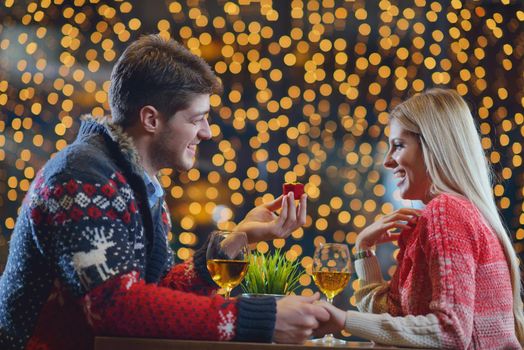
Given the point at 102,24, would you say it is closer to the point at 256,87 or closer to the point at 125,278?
the point at 256,87

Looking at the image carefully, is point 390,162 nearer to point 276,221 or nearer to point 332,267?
point 276,221

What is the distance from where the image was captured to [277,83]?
3549 mm

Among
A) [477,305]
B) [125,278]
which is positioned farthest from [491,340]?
[125,278]

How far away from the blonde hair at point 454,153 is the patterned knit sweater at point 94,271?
0.64 m

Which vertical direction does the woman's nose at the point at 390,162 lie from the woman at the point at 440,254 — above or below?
above

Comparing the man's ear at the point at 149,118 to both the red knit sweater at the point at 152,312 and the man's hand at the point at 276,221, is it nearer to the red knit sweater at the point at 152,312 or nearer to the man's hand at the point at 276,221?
the man's hand at the point at 276,221

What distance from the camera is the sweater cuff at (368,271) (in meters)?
1.83

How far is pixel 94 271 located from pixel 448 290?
26.1 inches

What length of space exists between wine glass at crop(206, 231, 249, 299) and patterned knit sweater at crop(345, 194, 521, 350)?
243 mm

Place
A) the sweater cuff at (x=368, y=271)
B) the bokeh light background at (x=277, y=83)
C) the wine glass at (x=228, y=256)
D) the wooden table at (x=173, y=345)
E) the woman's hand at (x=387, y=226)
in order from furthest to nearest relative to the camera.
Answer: the bokeh light background at (x=277, y=83) < the sweater cuff at (x=368, y=271) < the woman's hand at (x=387, y=226) < the wine glass at (x=228, y=256) < the wooden table at (x=173, y=345)

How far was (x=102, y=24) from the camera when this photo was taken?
11.6 feet

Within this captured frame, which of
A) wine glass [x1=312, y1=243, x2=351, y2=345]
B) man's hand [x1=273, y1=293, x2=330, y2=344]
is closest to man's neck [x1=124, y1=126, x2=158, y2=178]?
wine glass [x1=312, y1=243, x2=351, y2=345]

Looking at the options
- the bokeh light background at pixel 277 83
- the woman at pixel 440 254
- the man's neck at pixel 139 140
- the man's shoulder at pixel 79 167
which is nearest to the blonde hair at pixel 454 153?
the woman at pixel 440 254

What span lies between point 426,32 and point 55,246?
2722 mm
